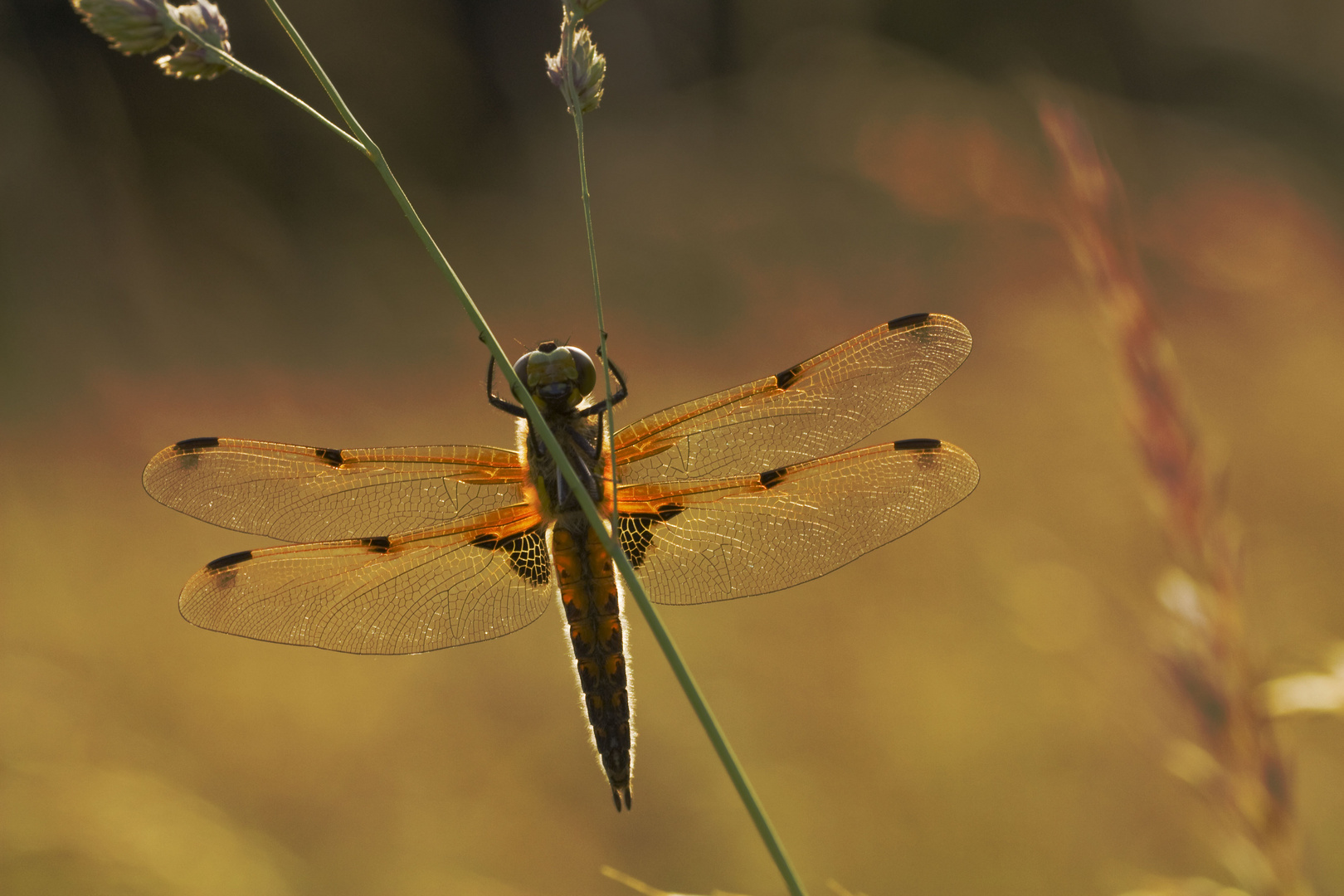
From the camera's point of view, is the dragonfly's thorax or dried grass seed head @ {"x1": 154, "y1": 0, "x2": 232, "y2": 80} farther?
the dragonfly's thorax

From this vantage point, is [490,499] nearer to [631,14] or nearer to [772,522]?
[772,522]

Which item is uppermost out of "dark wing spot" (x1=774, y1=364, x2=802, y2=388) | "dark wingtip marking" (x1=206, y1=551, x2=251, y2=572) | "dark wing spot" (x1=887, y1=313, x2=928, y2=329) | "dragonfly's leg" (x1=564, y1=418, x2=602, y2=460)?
"dark wing spot" (x1=887, y1=313, x2=928, y2=329)

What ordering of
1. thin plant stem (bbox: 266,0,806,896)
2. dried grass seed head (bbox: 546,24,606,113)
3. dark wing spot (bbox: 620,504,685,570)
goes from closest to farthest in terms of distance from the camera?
thin plant stem (bbox: 266,0,806,896)
dried grass seed head (bbox: 546,24,606,113)
dark wing spot (bbox: 620,504,685,570)

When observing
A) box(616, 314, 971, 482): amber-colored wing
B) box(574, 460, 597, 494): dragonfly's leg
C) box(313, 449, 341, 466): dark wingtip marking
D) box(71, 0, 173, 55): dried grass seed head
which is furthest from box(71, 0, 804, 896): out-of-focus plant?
box(313, 449, 341, 466): dark wingtip marking

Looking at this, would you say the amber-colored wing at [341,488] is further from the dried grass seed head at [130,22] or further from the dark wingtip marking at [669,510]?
the dried grass seed head at [130,22]

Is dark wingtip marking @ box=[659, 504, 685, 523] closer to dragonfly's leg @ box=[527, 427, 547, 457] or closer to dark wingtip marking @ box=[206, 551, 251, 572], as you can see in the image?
dragonfly's leg @ box=[527, 427, 547, 457]

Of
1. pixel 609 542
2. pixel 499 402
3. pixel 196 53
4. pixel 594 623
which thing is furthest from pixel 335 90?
pixel 594 623
